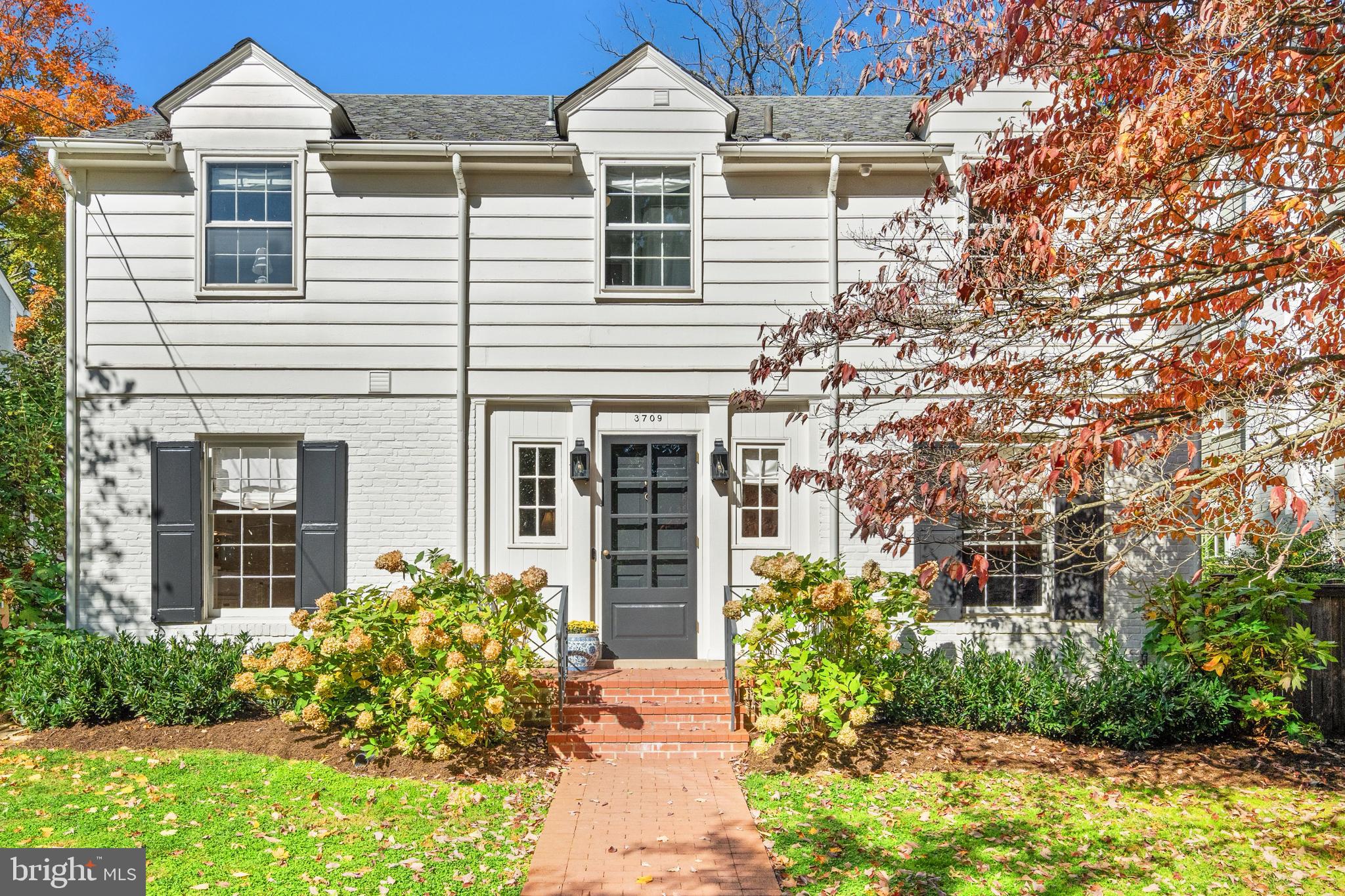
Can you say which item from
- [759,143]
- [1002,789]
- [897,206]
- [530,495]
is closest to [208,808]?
[530,495]

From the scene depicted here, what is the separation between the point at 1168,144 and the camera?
15.0ft

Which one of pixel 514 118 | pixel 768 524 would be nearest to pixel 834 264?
pixel 768 524

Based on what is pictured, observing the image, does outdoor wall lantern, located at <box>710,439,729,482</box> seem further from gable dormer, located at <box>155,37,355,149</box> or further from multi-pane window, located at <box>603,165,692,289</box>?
gable dormer, located at <box>155,37,355,149</box>

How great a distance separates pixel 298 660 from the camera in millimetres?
6391

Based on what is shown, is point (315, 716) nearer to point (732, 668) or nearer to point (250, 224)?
point (732, 668)

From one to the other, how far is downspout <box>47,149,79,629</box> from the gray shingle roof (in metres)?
0.78

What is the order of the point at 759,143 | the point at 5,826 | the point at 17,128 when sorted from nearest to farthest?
the point at 5,826 → the point at 759,143 → the point at 17,128

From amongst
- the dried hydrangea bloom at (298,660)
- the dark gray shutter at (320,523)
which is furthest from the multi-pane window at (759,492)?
the dried hydrangea bloom at (298,660)

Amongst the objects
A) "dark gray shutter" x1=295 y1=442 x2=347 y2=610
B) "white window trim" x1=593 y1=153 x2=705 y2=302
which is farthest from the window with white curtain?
"dark gray shutter" x1=295 y1=442 x2=347 y2=610

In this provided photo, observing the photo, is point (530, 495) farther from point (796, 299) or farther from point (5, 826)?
point (5, 826)

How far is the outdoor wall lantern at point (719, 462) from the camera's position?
811 centimetres

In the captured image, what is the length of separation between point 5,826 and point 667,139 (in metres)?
7.52

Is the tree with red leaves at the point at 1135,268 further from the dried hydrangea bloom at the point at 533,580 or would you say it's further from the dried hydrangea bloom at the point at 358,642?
the dried hydrangea bloom at the point at 358,642

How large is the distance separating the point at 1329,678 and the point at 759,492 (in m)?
5.35
